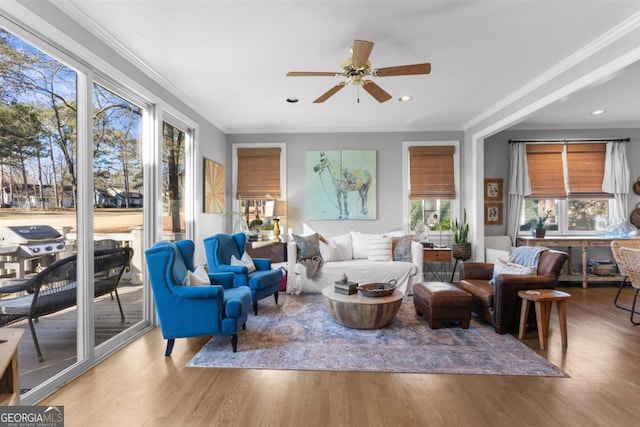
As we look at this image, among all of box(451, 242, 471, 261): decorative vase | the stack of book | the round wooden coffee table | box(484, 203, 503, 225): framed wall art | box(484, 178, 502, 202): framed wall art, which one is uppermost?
box(484, 178, 502, 202): framed wall art

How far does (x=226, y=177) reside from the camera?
5.82 meters

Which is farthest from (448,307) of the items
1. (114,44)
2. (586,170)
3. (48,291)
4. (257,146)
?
(586,170)

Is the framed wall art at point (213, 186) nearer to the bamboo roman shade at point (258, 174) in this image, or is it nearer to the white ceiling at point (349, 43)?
the bamboo roman shade at point (258, 174)

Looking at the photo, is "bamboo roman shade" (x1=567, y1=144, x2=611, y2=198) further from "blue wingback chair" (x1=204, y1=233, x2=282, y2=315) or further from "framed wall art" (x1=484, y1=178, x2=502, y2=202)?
"blue wingback chair" (x1=204, y1=233, x2=282, y2=315)

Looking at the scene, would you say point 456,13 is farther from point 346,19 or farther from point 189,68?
point 189,68

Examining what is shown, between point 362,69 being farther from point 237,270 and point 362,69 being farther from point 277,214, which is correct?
point 277,214

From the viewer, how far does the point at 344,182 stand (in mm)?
5754

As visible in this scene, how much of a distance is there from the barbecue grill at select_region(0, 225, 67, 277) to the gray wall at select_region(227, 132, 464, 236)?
3.69 metres

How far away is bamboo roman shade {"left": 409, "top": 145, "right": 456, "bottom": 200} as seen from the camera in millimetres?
5691

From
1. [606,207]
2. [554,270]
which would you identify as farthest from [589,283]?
[554,270]

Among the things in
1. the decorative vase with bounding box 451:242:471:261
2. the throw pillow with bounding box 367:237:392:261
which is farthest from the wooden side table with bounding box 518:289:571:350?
the decorative vase with bounding box 451:242:471:261

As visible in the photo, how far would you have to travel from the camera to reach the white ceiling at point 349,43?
2.38 metres

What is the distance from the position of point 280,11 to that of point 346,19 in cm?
53

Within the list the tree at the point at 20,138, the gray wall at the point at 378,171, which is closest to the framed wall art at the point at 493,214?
the gray wall at the point at 378,171
